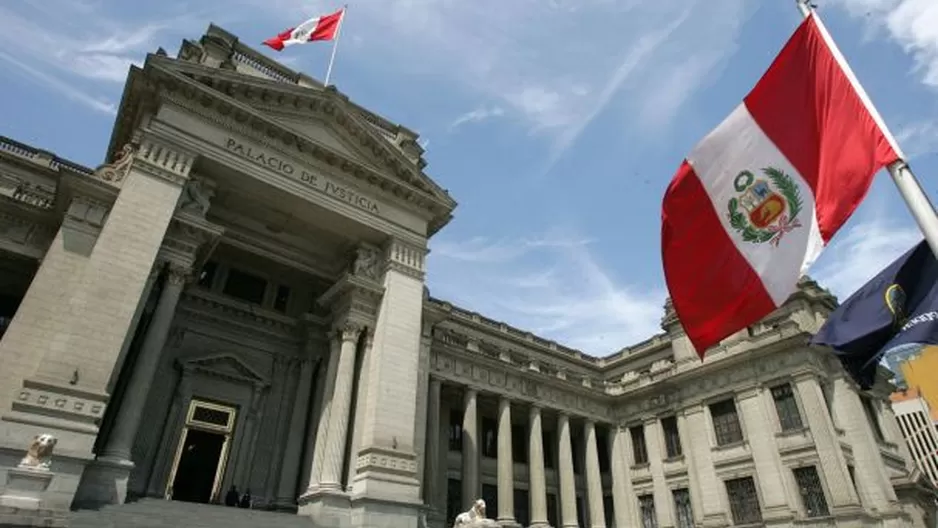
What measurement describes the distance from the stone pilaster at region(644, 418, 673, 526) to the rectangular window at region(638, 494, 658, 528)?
47 cm

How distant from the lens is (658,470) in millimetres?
30375

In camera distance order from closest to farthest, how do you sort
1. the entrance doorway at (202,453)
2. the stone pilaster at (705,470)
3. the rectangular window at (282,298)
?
1. the entrance doorway at (202,453)
2. the rectangular window at (282,298)
3. the stone pilaster at (705,470)

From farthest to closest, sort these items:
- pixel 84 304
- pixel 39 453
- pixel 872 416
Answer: pixel 872 416 → pixel 84 304 → pixel 39 453

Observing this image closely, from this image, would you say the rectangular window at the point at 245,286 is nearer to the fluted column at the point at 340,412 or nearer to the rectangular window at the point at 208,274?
the rectangular window at the point at 208,274

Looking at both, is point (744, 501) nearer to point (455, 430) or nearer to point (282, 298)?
point (455, 430)

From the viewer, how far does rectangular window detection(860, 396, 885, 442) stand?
1074 inches

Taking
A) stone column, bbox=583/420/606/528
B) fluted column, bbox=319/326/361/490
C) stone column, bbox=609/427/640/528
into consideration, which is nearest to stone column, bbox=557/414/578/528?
stone column, bbox=583/420/606/528

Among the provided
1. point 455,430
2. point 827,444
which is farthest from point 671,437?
point 455,430

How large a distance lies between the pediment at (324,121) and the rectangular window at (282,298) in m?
6.71

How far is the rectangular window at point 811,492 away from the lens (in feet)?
77.7

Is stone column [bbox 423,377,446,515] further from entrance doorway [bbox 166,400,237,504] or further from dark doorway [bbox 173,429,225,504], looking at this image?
dark doorway [bbox 173,429,225,504]

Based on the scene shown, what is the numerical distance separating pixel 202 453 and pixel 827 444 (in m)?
26.3

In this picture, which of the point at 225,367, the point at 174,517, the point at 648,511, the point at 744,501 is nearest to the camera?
the point at 174,517

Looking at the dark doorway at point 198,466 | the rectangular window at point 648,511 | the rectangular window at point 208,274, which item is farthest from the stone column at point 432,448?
the rectangular window at point 648,511
